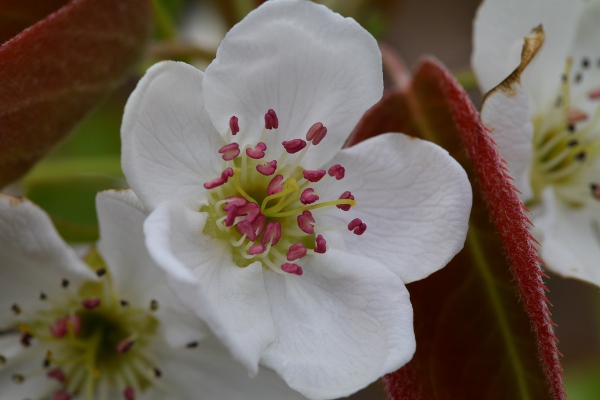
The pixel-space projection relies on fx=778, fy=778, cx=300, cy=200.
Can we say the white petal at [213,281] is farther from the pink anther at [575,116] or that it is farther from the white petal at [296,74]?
the pink anther at [575,116]

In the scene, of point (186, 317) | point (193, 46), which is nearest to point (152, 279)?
point (186, 317)

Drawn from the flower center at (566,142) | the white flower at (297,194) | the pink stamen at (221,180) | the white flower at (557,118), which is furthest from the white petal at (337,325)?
the flower center at (566,142)

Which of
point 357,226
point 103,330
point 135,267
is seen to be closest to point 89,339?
point 103,330

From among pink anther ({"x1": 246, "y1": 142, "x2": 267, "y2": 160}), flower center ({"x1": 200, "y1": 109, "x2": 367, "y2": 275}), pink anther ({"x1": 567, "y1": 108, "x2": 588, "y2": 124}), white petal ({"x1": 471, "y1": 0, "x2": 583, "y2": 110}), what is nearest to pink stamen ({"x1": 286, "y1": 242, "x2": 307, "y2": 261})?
flower center ({"x1": 200, "y1": 109, "x2": 367, "y2": 275})

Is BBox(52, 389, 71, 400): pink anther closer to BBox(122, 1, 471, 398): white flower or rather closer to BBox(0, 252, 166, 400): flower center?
BBox(0, 252, 166, 400): flower center

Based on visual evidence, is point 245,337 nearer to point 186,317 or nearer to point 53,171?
point 186,317
